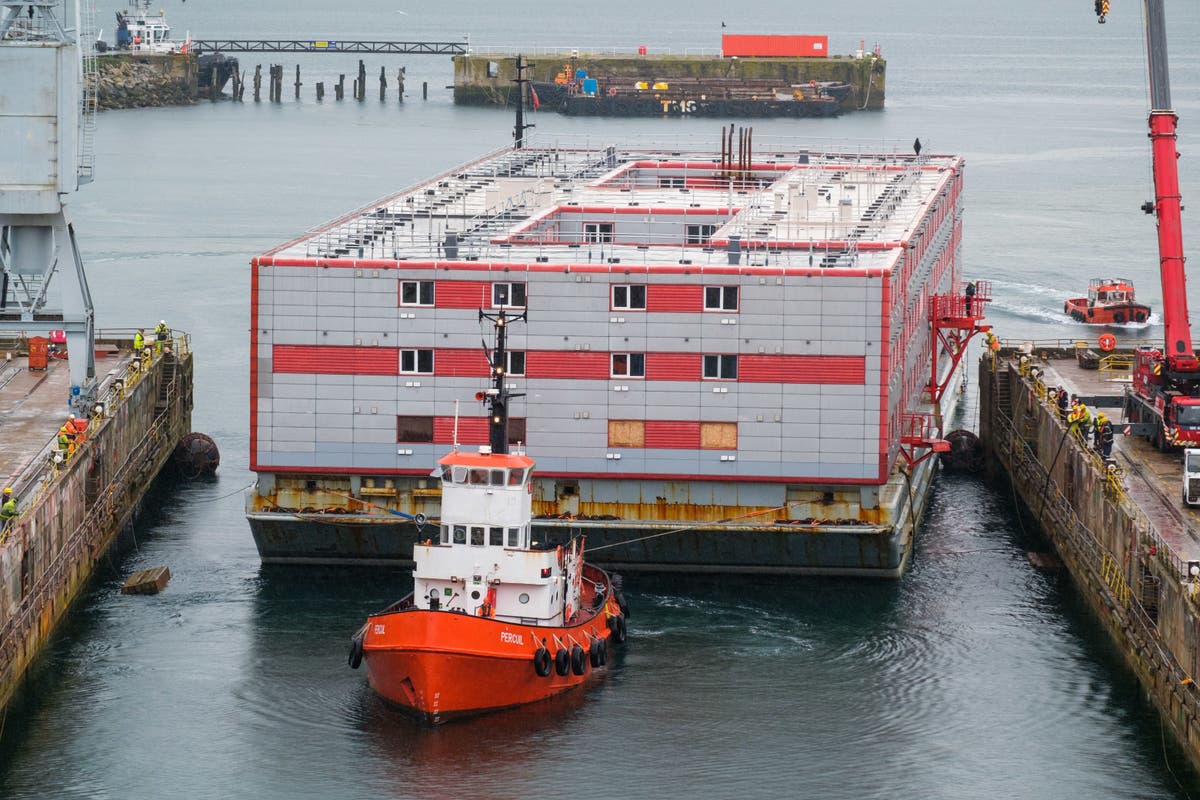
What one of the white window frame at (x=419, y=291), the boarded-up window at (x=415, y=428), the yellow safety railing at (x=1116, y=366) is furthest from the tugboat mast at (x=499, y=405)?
the yellow safety railing at (x=1116, y=366)

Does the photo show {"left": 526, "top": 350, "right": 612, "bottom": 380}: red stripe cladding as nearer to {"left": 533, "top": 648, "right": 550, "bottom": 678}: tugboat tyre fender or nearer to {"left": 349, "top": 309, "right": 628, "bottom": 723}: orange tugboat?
{"left": 349, "top": 309, "right": 628, "bottom": 723}: orange tugboat

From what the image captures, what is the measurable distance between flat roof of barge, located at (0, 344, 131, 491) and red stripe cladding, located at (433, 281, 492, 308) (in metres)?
12.5

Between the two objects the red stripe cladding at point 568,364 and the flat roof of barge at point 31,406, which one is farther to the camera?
the flat roof of barge at point 31,406

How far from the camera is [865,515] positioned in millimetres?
63312

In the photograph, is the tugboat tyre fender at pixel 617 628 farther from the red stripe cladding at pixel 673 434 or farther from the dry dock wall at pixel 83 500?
the dry dock wall at pixel 83 500

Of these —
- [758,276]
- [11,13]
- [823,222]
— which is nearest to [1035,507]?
[823,222]

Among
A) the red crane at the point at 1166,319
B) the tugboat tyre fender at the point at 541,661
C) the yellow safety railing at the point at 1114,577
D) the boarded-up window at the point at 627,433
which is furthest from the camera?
the red crane at the point at 1166,319

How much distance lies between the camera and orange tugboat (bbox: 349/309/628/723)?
50.7 meters

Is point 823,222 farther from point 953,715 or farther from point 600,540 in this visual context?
point 953,715

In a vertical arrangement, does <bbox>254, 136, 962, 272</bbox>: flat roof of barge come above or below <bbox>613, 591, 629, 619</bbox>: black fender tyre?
above

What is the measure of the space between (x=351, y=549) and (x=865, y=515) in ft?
49.2

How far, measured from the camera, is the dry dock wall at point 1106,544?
49.7m

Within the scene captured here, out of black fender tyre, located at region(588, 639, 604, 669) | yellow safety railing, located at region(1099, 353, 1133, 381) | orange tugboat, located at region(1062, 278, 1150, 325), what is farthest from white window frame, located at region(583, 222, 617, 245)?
orange tugboat, located at region(1062, 278, 1150, 325)

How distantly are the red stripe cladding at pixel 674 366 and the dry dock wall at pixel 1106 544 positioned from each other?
1172 centimetres
